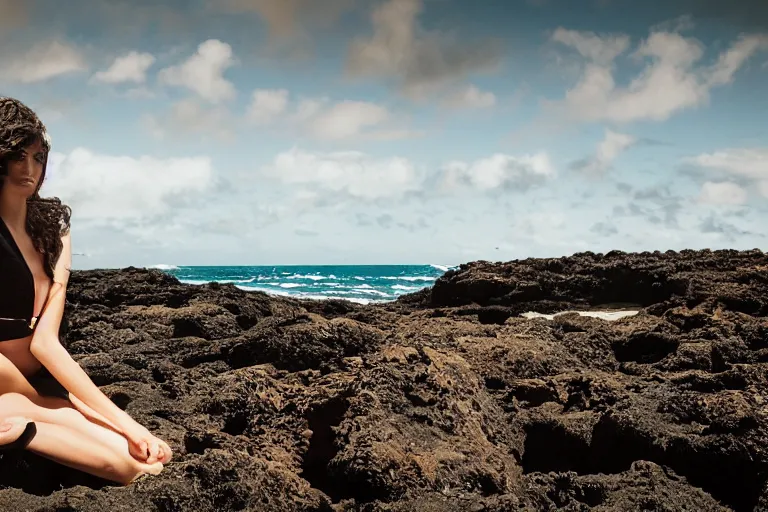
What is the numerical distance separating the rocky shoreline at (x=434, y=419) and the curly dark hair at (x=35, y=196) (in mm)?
674

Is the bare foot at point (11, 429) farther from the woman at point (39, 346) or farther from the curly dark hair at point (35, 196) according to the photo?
the curly dark hair at point (35, 196)

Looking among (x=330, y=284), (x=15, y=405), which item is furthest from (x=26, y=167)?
(x=330, y=284)

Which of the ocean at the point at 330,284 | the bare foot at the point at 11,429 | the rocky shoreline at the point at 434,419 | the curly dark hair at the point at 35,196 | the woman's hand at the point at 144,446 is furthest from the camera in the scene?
the ocean at the point at 330,284

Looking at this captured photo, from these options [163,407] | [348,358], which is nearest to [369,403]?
[348,358]

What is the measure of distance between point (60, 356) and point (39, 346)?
67 mm

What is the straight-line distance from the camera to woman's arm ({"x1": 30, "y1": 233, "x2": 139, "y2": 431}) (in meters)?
1.84

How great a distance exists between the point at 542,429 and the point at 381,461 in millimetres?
1299

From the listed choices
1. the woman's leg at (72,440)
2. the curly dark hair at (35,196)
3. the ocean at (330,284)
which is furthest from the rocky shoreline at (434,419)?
the ocean at (330,284)

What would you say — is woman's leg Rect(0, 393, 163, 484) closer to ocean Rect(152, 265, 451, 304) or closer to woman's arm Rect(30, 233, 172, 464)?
woman's arm Rect(30, 233, 172, 464)

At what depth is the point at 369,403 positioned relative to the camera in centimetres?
297

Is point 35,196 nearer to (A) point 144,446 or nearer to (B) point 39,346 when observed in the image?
(B) point 39,346

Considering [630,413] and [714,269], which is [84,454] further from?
[714,269]

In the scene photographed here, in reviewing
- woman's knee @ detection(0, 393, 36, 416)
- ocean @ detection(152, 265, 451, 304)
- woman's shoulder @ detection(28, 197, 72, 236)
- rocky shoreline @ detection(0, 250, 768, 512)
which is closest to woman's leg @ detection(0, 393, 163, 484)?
woman's knee @ detection(0, 393, 36, 416)

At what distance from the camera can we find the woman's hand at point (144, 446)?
192 cm
